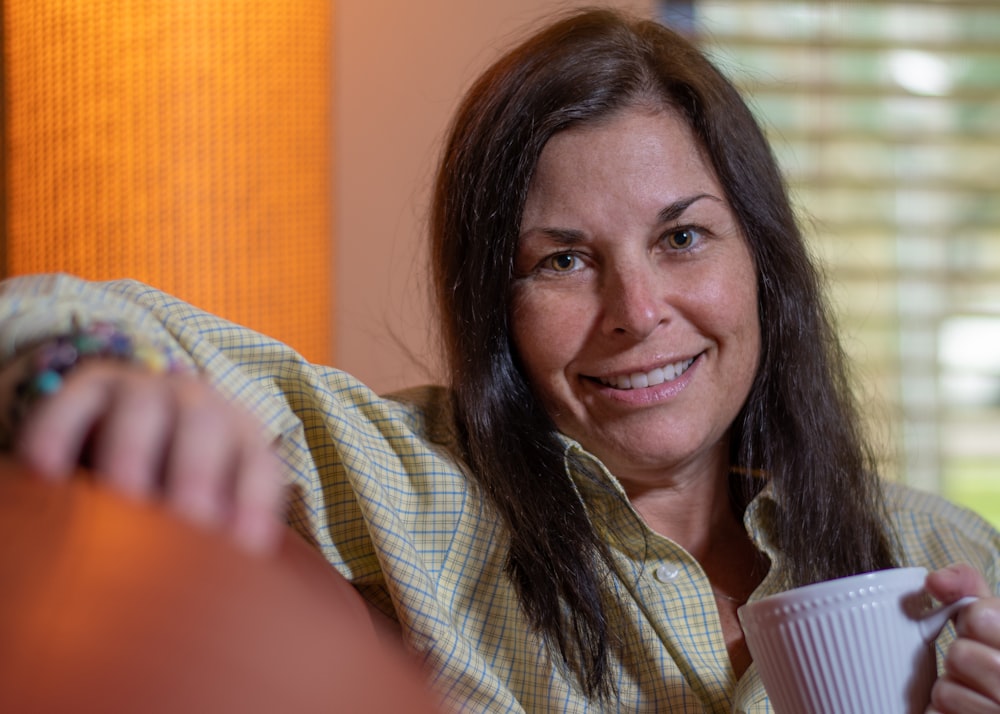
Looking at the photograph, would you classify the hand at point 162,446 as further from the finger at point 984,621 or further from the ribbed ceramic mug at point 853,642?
the finger at point 984,621

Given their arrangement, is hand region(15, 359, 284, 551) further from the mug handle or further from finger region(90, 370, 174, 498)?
the mug handle

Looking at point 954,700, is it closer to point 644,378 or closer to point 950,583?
point 950,583

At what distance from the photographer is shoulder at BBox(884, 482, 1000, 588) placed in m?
1.24

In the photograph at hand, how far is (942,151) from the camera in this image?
7.84 feet

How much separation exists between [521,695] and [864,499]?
47 cm

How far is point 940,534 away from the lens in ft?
4.15

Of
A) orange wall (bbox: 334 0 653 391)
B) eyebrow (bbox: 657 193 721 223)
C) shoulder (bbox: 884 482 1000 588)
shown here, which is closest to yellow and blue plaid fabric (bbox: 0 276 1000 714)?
shoulder (bbox: 884 482 1000 588)

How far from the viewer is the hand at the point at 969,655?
735 millimetres

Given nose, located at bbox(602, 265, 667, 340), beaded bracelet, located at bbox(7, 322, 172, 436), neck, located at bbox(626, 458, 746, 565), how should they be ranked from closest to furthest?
beaded bracelet, located at bbox(7, 322, 172, 436)
nose, located at bbox(602, 265, 667, 340)
neck, located at bbox(626, 458, 746, 565)

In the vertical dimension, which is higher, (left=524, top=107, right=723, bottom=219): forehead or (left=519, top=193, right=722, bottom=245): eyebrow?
(left=524, top=107, right=723, bottom=219): forehead

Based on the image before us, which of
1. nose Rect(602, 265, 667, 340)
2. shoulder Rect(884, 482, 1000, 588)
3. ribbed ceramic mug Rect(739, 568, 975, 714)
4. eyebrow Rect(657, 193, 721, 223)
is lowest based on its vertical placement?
shoulder Rect(884, 482, 1000, 588)

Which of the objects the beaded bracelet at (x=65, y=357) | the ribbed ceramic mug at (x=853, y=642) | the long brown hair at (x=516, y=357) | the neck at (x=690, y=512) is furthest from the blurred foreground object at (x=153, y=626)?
the neck at (x=690, y=512)

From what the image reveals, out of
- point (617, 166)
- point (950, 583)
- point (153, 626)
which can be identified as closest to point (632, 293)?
point (617, 166)

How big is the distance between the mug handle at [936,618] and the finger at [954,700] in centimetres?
3
